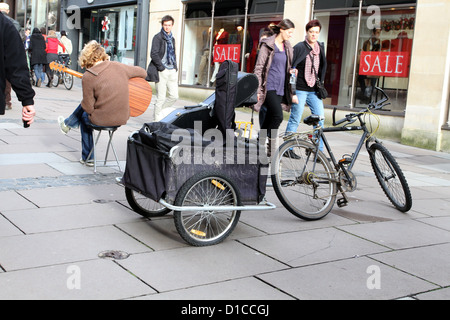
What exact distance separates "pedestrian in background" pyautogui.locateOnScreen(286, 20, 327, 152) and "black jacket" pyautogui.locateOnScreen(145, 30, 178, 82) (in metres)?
2.55

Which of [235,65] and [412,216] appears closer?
[235,65]

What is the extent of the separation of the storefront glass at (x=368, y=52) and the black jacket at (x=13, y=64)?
28.4ft

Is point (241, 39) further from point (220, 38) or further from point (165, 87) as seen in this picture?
point (165, 87)

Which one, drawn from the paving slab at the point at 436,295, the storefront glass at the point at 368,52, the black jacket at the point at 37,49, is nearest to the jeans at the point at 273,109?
the paving slab at the point at 436,295

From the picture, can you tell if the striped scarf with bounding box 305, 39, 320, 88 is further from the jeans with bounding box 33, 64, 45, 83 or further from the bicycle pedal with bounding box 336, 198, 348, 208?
the jeans with bounding box 33, 64, 45, 83

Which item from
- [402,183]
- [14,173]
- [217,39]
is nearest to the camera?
[402,183]

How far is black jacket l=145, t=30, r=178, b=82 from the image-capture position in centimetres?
957

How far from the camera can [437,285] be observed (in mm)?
3770

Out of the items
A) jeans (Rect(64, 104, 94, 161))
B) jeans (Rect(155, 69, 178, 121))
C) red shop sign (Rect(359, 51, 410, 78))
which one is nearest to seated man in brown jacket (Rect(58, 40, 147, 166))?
jeans (Rect(64, 104, 94, 161))
